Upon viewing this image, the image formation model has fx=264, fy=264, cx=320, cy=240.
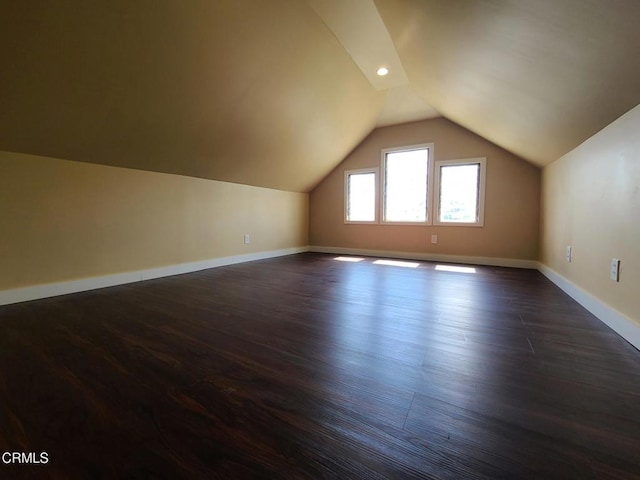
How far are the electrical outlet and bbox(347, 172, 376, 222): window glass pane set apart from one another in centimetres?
334

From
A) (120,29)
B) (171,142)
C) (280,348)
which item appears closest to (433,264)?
(280,348)

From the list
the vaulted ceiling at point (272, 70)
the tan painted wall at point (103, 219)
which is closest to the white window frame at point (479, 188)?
the vaulted ceiling at point (272, 70)

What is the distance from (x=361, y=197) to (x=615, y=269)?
3685 millimetres

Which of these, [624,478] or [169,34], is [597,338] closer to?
[624,478]

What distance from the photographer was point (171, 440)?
0.79 metres

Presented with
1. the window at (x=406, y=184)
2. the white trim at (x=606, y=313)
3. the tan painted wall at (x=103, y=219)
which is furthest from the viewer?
the window at (x=406, y=184)

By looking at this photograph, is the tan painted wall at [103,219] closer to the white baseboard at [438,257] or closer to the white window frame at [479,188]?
the white baseboard at [438,257]

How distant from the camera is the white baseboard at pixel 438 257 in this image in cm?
380

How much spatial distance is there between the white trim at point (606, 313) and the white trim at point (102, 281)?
→ 3.88 m

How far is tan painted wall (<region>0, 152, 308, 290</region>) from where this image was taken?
2.10 metres

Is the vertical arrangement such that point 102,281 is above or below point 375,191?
below

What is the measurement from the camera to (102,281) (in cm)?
259

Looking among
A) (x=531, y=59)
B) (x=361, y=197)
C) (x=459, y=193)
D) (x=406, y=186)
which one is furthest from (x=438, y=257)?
(x=531, y=59)

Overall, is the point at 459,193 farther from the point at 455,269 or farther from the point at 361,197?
the point at 361,197
